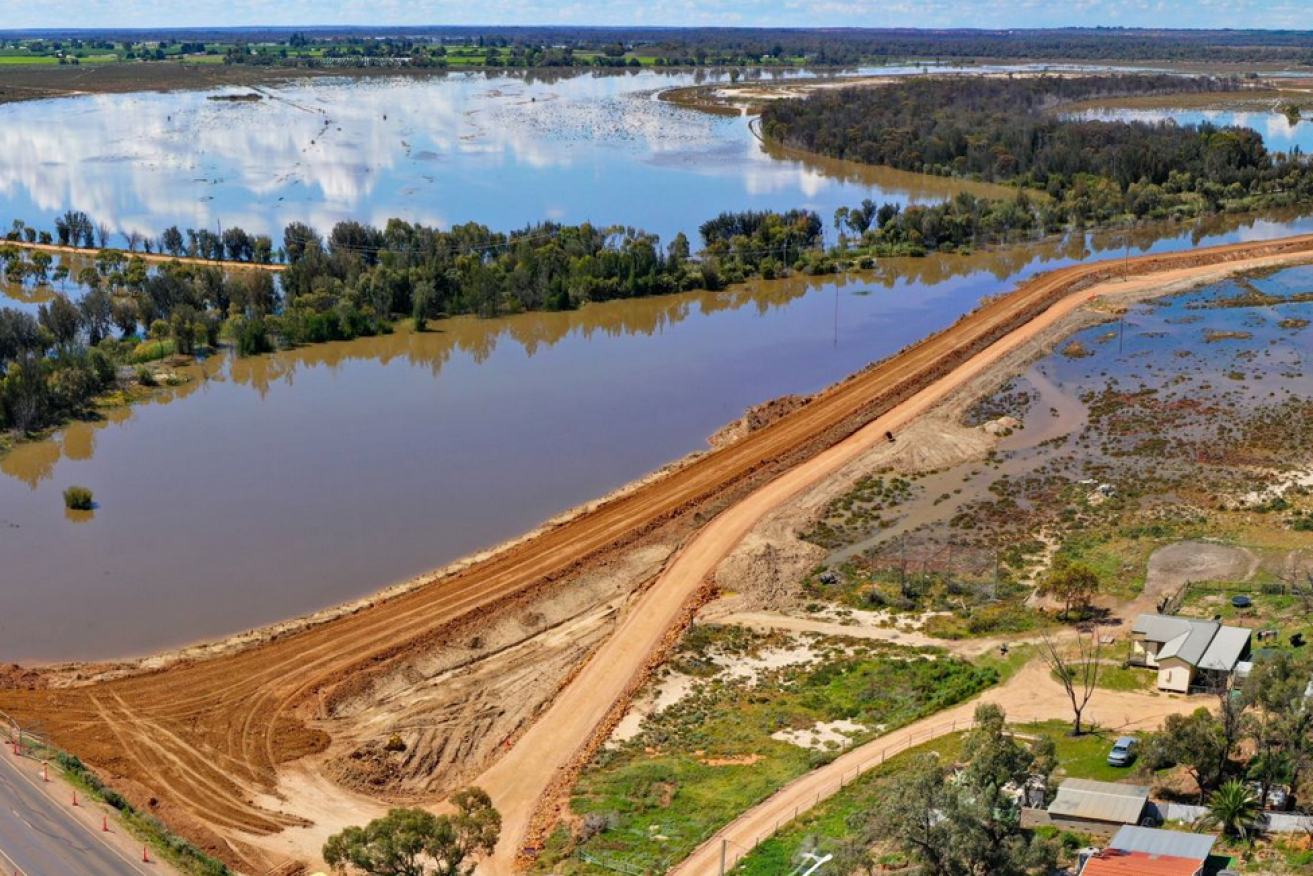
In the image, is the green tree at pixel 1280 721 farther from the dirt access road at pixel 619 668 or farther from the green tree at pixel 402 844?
the green tree at pixel 402 844

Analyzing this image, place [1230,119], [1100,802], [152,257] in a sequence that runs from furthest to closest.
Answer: [1230,119]
[152,257]
[1100,802]

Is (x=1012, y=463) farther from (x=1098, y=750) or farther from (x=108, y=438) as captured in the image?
(x=108, y=438)

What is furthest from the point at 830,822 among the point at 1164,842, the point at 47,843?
the point at 47,843

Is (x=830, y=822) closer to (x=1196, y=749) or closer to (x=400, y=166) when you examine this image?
(x=1196, y=749)

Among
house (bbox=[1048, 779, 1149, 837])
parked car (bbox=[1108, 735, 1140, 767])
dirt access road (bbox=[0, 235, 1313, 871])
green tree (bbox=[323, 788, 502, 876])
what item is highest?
green tree (bbox=[323, 788, 502, 876])

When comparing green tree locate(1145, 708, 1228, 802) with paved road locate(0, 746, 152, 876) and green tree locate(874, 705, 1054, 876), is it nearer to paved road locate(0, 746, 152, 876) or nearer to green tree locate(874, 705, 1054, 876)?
green tree locate(874, 705, 1054, 876)

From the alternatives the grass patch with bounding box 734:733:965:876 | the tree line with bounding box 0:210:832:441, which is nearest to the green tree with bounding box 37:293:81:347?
the tree line with bounding box 0:210:832:441
